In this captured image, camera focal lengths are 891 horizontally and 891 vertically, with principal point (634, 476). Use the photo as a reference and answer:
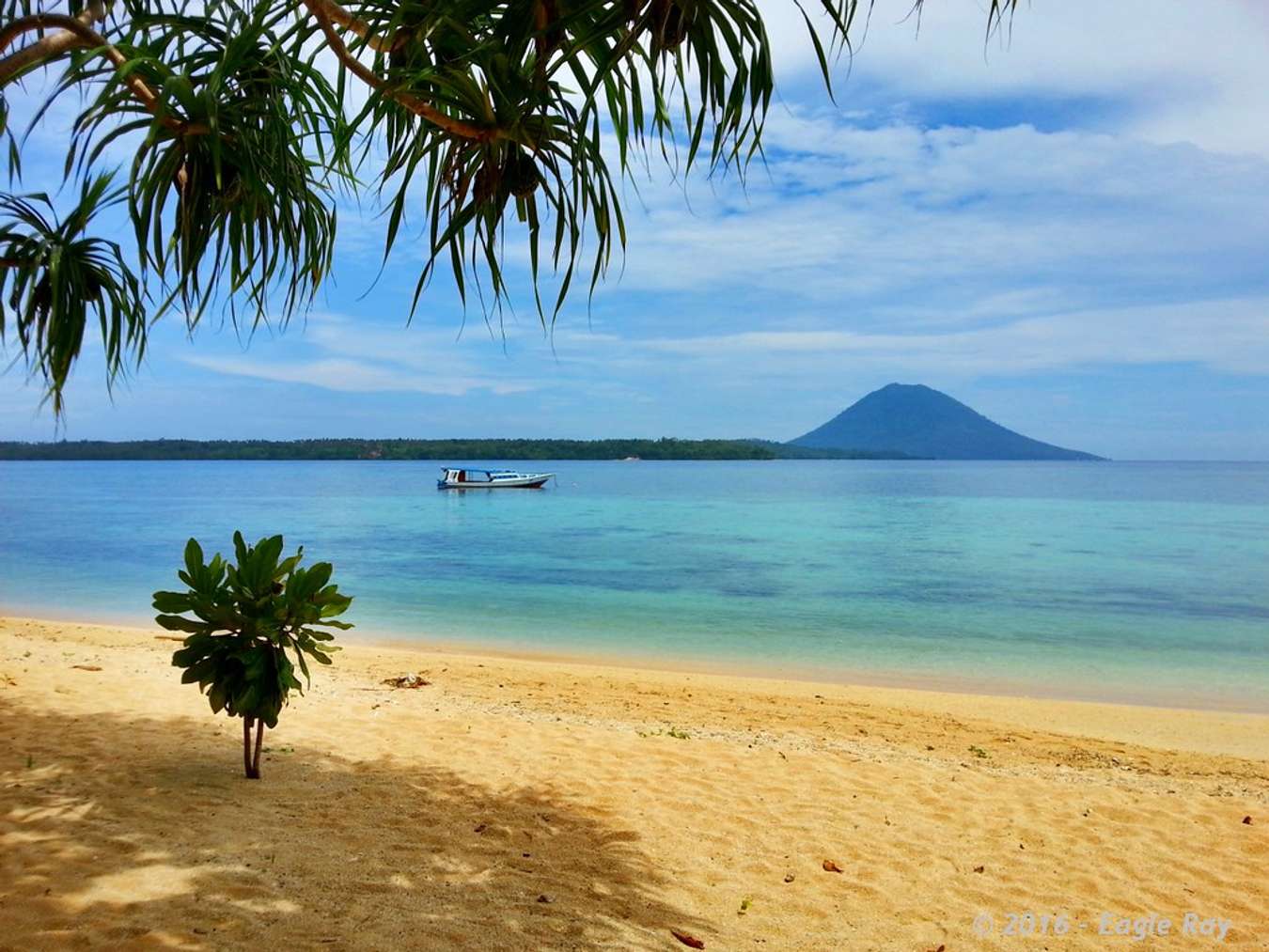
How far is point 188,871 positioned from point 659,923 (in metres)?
1.60

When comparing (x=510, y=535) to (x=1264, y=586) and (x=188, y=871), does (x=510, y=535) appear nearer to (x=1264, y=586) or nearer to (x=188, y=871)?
(x=1264, y=586)

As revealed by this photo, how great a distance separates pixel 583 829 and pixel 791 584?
14386mm

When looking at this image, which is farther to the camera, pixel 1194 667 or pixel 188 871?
pixel 1194 667

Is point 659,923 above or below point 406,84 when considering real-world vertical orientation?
below

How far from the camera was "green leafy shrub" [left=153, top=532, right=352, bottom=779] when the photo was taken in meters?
3.54

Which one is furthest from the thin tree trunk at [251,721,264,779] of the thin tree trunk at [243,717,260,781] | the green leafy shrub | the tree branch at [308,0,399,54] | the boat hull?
the boat hull

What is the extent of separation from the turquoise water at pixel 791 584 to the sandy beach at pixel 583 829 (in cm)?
466

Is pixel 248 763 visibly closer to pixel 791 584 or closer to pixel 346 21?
pixel 346 21

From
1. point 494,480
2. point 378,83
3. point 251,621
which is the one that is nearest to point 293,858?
point 251,621

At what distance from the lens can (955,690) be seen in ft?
30.7

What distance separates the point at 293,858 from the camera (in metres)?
3.23

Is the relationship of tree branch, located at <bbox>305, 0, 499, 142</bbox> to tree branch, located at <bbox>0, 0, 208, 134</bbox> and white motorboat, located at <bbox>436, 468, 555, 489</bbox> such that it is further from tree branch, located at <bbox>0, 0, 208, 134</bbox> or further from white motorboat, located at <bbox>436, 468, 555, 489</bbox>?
white motorboat, located at <bbox>436, 468, 555, 489</bbox>

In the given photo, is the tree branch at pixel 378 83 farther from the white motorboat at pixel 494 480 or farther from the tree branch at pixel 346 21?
the white motorboat at pixel 494 480

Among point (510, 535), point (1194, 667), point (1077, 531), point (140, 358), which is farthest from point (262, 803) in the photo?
point (1077, 531)
